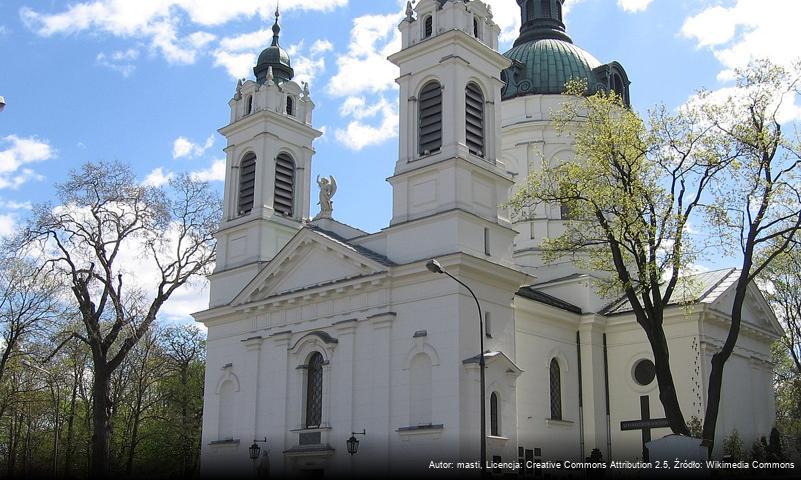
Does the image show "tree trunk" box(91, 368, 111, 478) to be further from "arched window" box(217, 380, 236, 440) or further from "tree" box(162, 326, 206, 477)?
"tree" box(162, 326, 206, 477)

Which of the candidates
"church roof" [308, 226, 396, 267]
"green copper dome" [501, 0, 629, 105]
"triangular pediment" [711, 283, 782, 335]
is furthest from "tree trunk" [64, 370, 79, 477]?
"triangular pediment" [711, 283, 782, 335]

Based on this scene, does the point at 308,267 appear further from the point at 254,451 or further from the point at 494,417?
the point at 494,417

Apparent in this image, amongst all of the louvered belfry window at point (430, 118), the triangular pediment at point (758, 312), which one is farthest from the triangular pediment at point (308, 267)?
the triangular pediment at point (758, 312)

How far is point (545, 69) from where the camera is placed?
1785 inches

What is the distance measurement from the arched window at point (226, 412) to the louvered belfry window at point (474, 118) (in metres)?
13.0

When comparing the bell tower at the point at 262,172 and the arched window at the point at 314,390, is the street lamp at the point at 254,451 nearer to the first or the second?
the arched window at the point at 314,390

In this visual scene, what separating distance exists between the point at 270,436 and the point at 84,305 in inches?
406

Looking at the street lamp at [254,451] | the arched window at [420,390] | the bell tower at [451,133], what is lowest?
the street lamp at [254,451]

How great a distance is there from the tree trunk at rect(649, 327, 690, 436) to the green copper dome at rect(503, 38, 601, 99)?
2199cm

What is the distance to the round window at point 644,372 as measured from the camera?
3434 centimetres

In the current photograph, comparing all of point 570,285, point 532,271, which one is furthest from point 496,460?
point 532,271

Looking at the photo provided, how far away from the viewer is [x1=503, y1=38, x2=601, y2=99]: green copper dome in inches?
1764

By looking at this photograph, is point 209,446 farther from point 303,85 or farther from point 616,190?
point 616,190

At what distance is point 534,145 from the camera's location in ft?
142
